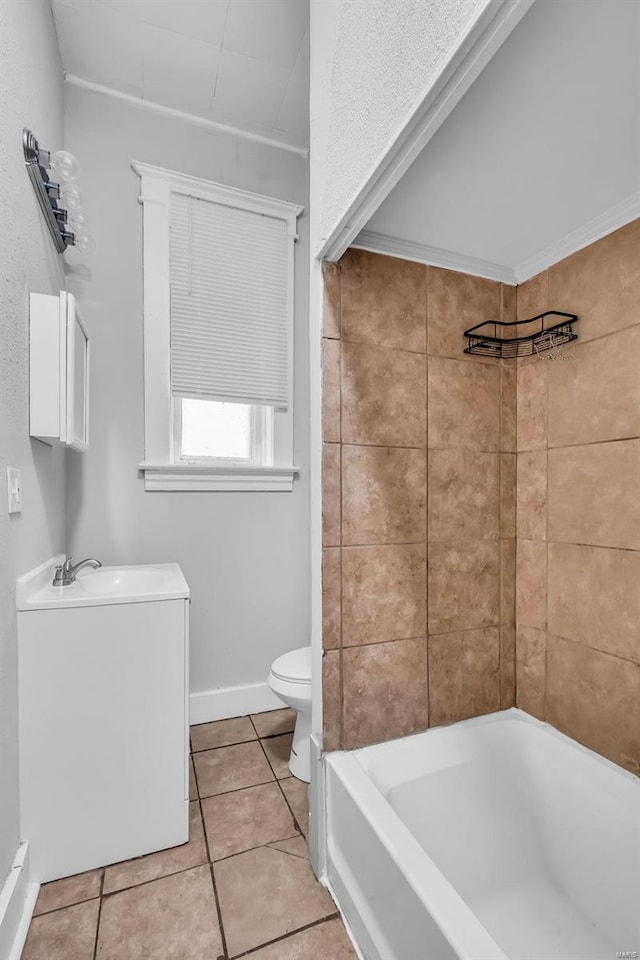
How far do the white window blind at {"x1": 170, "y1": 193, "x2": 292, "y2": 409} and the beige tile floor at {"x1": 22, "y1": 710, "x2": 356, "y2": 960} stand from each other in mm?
1763

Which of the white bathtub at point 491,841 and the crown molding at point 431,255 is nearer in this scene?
the white bathtub at point 491,841

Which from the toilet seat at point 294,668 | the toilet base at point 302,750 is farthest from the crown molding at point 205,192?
the toilet base at point 302,750

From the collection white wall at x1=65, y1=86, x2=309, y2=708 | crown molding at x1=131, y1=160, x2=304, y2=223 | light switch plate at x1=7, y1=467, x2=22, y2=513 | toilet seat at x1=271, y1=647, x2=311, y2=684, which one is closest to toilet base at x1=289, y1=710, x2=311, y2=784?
toilet seat at x1=271, y1=647, x2=311, y2=684

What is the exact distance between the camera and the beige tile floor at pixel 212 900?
116 cm

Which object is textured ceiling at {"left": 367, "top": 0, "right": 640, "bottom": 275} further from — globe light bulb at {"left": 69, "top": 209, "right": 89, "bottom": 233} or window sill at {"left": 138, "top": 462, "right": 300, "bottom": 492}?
window sill at {"left": 138, "top": 462, "right": 300, "bottom": 492}

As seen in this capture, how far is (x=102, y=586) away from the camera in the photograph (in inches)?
74.1

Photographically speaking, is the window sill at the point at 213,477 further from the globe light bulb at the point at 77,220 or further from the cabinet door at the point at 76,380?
the globe light bulb at the point at 77,220

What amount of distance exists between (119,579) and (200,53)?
7.44 feet

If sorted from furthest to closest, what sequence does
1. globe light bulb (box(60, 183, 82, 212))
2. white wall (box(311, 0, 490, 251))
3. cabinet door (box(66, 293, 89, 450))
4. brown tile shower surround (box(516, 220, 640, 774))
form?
1. globe light bulb (box(60, 183, 82, 212))
2. cabinet door (box(66, 293, 89, 450))
3. brown tile shower surround (box(516, 220, 640, 774))
4. white wall (box(311, 0, 490, 251))

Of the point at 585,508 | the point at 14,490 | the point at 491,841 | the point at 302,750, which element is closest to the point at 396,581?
the point at 585,508

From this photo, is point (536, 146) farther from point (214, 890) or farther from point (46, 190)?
point (214, 890)

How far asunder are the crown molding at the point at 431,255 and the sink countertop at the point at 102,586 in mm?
1218

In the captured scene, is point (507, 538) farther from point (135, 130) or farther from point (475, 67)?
point (135, 130)

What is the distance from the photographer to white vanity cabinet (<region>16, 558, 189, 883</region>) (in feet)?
4.49
